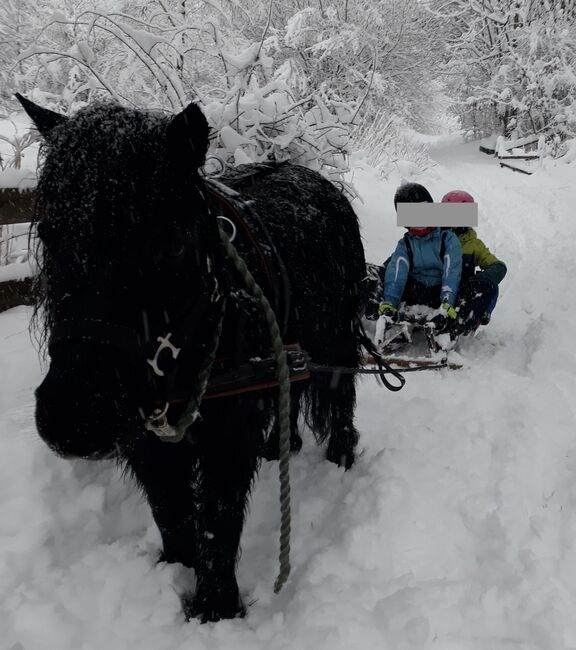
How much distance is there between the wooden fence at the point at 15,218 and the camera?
3.21 meters

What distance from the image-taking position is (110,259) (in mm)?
1200

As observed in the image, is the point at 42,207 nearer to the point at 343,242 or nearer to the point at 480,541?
the point at 343,242

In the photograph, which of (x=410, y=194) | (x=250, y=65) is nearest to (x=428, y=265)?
(x=410, y=194)

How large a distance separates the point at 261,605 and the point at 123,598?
0.53 meters

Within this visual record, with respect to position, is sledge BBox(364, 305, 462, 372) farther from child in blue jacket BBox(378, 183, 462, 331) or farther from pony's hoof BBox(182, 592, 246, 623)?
pony's hoof BBox(182, 592, 246, 623)

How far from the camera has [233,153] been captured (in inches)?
168

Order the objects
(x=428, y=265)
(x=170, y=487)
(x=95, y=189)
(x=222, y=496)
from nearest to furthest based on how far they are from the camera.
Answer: (x=95, y=189), (x=222, y=496), (x=170, y=487), (x=428, y=265)

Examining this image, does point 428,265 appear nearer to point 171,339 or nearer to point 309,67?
point 171,339

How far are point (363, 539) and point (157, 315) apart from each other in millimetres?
1484

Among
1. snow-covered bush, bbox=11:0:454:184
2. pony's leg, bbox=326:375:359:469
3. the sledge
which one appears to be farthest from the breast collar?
the sledge

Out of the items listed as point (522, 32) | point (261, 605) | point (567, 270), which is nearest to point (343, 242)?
point (261, 605)


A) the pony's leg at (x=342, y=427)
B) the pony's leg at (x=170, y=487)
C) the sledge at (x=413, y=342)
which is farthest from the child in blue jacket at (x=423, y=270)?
the pony's leg at (x=170, y=487)

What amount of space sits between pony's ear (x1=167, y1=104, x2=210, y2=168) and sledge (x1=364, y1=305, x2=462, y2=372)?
2.85 metres

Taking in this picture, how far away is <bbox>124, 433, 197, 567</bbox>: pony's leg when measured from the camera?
181 cm
